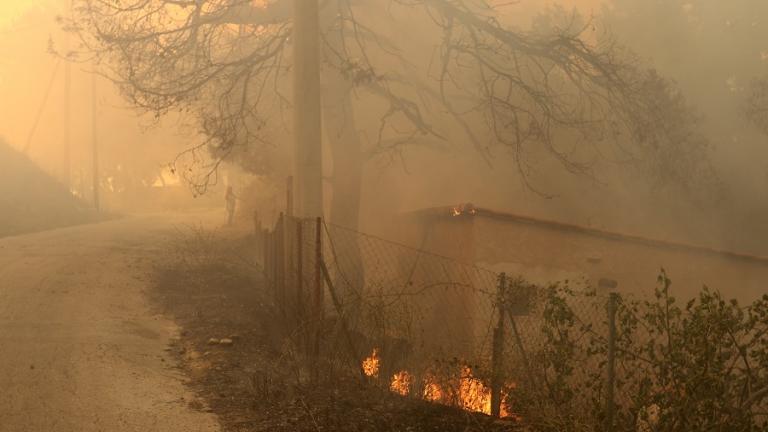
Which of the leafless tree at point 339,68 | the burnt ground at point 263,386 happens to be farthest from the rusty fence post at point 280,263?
the leafless tree at point 339,68

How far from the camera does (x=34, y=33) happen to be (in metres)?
49.6

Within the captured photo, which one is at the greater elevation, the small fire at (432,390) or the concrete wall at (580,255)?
the concrete wall at (580,255)

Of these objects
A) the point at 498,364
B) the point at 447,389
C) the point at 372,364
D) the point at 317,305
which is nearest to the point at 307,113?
the point at 317,305

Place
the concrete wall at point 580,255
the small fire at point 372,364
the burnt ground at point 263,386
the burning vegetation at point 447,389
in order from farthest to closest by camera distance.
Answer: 1. the concrete wall at point 580,255
2. the small fire at point 372,364
3. the burning vegetation at point 447,389
4. the burnt ground at point 263,386

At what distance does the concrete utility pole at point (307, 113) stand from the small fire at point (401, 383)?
344 cm

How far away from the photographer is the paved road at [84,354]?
5.79 metres

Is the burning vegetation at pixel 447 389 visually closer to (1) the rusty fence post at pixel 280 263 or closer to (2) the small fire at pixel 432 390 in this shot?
(2) the small fire at pixel 432 390

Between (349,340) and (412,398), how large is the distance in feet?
2.96

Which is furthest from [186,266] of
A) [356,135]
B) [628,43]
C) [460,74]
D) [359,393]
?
[628,43]

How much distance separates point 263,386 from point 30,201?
85.5 ft

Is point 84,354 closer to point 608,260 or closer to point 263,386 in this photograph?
point 263,386

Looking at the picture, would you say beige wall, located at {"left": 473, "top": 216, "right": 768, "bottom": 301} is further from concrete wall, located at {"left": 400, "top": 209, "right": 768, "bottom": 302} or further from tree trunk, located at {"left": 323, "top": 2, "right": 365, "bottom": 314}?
tree trunk, located at {"left": 323, "top": 2, "right": 365, "bottom": 314}

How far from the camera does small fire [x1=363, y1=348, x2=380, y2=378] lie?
7547 mm

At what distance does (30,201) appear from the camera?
94.7ft
